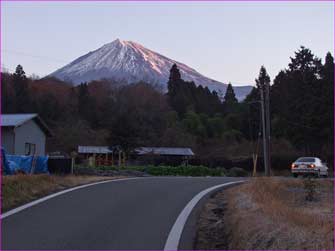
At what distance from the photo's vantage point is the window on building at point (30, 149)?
1583 inches

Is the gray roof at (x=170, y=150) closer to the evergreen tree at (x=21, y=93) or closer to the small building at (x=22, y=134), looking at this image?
the evergreen tree at (x=21, y=93)

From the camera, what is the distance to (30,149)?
41.1 meters

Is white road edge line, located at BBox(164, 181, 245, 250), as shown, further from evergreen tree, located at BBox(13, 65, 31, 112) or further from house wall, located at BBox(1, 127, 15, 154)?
evergreen tree, located at BBox(13, 65, 31, 112)

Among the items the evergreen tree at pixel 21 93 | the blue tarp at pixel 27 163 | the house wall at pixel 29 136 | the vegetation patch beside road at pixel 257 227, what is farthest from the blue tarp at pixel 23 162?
the evergreen tree at pixel 21 93

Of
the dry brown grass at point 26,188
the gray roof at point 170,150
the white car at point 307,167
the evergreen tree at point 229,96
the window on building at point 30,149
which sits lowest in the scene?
the dry brown grass at point 26,188

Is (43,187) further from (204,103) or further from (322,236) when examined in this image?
(204,103)

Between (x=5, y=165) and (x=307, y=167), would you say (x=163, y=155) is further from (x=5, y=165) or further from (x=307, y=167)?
(x=5, y=165)

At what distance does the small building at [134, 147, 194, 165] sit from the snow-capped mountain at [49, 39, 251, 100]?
59.8m

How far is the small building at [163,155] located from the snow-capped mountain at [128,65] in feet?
196

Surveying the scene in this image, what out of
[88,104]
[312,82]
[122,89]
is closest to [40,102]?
[88,104]

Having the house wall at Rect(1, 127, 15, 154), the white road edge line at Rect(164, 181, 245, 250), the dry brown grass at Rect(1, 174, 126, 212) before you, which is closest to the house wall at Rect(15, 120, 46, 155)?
the house wall at Rect(1, 127, 15, 154)

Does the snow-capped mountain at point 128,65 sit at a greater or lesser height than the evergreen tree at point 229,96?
greater

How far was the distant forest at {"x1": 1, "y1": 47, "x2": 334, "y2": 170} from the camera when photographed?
68000 mm

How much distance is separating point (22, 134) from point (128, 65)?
11220cm
